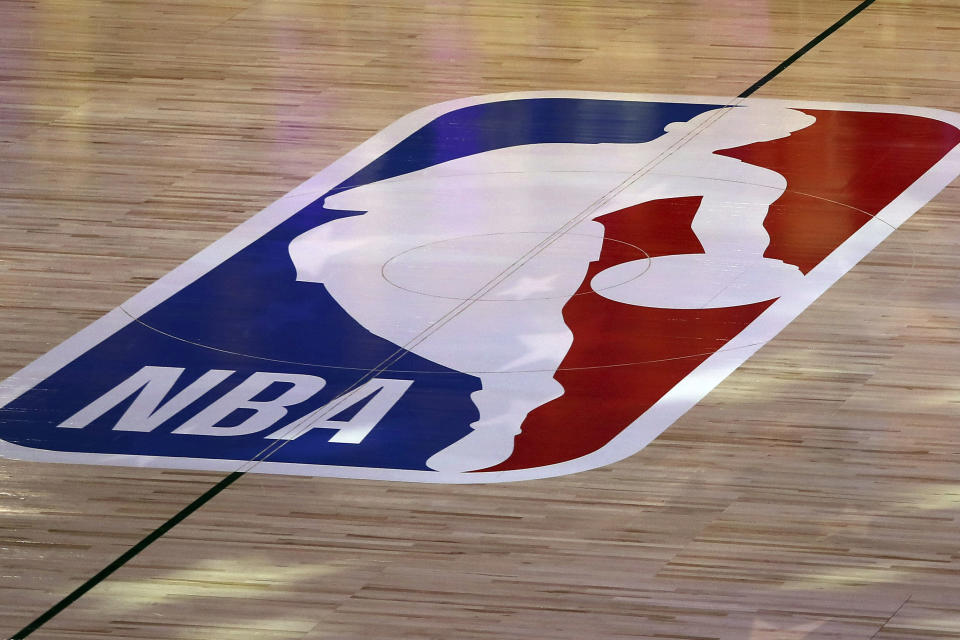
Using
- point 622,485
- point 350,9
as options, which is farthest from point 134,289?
point 350,9

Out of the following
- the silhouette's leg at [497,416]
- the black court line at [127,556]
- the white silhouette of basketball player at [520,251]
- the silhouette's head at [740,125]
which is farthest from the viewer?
the silhouette's head at [740,125]

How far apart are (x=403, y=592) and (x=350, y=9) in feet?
11.7

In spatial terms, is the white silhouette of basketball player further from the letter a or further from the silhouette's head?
the letter a

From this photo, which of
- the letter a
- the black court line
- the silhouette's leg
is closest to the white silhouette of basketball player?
the silhouette's leg

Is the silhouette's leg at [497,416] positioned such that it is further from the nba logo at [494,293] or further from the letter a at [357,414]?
the letter a at [357,414]

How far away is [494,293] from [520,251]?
0.25 meters

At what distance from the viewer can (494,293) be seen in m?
3.76

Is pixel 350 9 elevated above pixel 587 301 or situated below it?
above

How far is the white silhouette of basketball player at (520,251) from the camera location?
136 inches

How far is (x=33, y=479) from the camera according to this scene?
119 inches

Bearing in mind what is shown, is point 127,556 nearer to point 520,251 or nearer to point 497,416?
point 497,416

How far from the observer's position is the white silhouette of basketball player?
3.47 m

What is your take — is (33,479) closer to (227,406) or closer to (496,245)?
(227,406)

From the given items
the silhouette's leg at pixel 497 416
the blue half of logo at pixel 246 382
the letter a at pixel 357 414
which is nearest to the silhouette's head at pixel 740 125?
the blue half of logo at pixel 246 382
